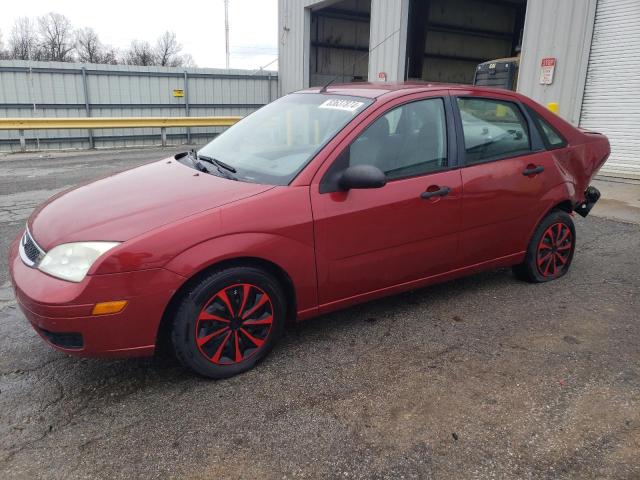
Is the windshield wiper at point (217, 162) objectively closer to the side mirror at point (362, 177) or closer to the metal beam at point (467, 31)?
the side mirror at point (362, 177)

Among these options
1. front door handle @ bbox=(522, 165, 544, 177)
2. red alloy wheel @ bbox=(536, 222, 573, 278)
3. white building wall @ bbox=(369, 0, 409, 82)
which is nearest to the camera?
front door handle @ bbox=(522, 165, 544, 177)

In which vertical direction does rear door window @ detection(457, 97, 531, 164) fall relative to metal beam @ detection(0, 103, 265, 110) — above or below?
above

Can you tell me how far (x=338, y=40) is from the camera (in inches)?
690

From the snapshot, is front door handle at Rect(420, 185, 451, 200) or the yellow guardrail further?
the yellow guardrail

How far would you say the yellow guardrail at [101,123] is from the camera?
13.2 m

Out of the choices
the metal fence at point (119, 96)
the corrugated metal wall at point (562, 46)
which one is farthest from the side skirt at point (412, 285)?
the metal fence at point (119, 96)

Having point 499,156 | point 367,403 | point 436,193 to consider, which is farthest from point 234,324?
point 499,156

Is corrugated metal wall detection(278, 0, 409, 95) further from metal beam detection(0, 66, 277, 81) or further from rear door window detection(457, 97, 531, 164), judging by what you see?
rear door window detection(457, 97, 531, 164)

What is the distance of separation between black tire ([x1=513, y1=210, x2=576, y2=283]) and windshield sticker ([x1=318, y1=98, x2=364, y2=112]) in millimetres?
1863

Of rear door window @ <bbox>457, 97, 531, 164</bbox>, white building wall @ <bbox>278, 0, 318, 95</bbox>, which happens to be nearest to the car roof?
rear door window @ <bbox>457, 97, 531, 164</bbox>

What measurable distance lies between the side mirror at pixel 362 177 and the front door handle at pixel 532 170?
4.80 feet

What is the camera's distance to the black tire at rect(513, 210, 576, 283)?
13.6ft

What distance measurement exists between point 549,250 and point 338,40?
15.0 metres

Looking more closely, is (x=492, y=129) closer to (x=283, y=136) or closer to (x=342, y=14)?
(x=283, y=136)
